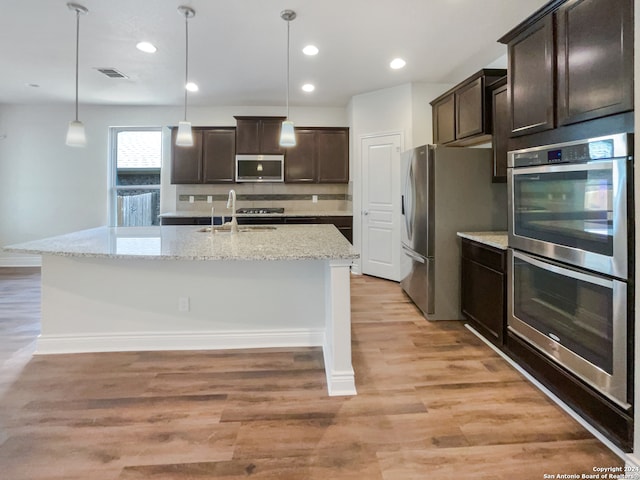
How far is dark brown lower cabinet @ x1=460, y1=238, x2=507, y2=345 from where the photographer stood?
254 cm

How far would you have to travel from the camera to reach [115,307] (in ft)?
8.59

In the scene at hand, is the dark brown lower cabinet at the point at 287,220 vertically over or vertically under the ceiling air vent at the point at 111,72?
under

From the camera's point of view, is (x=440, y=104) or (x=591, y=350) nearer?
(x=591, y=350)

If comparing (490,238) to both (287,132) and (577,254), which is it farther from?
(287,132)

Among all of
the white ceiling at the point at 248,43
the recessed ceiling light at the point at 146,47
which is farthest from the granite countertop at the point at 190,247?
the recessed ceiling light at the point at 146,47

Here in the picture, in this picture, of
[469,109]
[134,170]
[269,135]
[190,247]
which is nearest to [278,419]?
[190,247]

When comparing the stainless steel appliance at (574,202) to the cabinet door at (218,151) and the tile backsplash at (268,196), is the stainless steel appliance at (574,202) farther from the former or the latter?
the cabinet door at (218,151)

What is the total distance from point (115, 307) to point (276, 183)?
3.53m

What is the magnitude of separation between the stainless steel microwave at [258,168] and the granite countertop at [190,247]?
2.77m

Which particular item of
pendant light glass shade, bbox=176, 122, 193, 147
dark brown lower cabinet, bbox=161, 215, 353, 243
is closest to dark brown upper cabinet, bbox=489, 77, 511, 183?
dark brown lower cabinet, bbox=161, 215, 353, 243

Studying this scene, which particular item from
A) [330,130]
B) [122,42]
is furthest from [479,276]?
[122,42]

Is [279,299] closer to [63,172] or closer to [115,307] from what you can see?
[115,307]

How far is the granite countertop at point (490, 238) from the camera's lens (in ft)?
8.35

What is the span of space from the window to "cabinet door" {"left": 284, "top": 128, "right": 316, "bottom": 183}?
215cm
